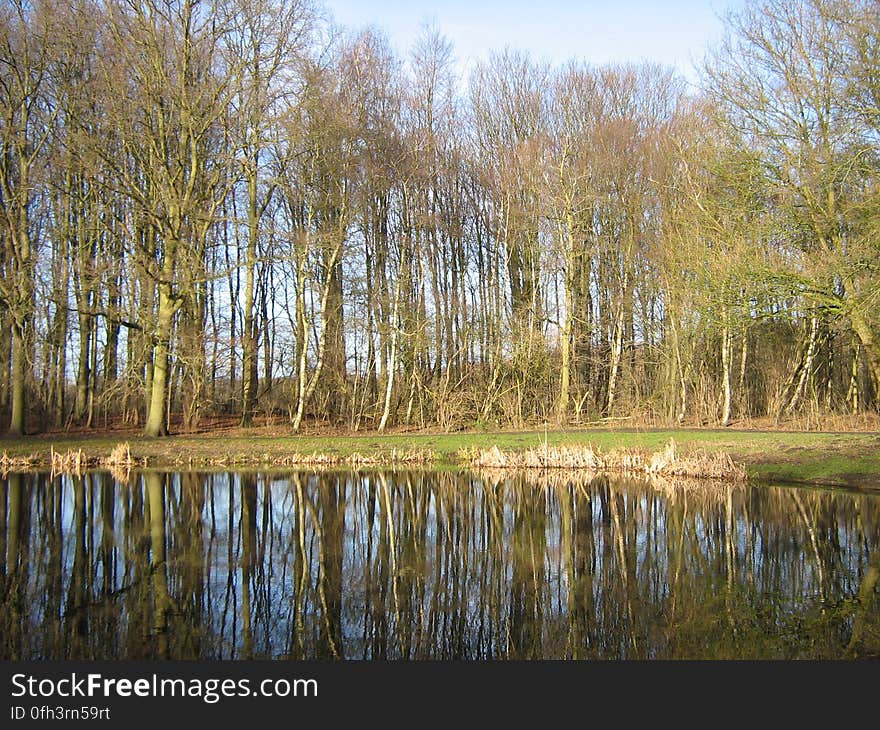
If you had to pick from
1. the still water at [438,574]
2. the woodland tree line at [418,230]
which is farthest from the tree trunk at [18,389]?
the still water at [438,574]

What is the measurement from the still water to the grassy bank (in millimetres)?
2402

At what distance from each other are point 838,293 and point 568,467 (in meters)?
10.7

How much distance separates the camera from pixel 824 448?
53.0 ft

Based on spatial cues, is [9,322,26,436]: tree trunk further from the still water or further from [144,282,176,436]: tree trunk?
the still water

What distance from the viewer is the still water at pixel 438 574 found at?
5.58 meters

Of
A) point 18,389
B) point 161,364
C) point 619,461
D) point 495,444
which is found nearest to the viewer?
point 619,461

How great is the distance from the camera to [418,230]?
1151 inches

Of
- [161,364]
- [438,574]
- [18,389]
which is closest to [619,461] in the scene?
[438,574]

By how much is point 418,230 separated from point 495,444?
41.8 feet

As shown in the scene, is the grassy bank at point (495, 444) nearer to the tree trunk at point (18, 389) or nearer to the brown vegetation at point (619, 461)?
the brown vegetation at point (619, 461)

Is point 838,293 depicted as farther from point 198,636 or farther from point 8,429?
point 8,429

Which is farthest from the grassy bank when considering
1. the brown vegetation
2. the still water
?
the still water

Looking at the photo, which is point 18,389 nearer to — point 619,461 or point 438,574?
point 619,461

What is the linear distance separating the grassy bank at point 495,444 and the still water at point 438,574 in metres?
2.40
